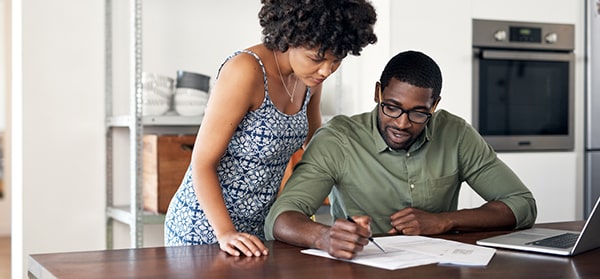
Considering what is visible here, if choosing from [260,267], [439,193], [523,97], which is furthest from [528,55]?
[260,267]

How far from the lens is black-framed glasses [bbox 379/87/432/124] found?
1967 mm

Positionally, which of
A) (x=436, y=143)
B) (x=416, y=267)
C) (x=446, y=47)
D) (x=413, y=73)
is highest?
(x=446, y=47)

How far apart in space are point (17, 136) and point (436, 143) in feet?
5.74

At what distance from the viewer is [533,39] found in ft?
11.8

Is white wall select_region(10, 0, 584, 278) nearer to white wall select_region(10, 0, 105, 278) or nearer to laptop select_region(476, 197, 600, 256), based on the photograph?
white wall select_region(10, 0, 105, 278)

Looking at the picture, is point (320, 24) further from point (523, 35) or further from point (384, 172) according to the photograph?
point (523, 35)

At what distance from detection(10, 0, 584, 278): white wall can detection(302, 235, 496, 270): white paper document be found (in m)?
1.64

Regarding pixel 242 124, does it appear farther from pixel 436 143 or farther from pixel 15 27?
pixel 15 27

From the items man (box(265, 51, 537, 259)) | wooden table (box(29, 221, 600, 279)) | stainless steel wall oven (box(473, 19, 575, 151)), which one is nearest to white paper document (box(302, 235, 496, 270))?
wooden table (box(29, 221, 600, 279))

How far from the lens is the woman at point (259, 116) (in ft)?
5.78

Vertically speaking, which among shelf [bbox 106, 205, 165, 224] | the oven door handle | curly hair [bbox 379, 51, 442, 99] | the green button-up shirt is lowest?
shelf [bbox 106, 205, 165, 224]

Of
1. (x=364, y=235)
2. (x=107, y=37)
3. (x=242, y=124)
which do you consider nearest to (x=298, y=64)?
(x=242, y=124)

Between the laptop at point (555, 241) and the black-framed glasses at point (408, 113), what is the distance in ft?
1.16

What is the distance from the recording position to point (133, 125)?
2932 millimetres
